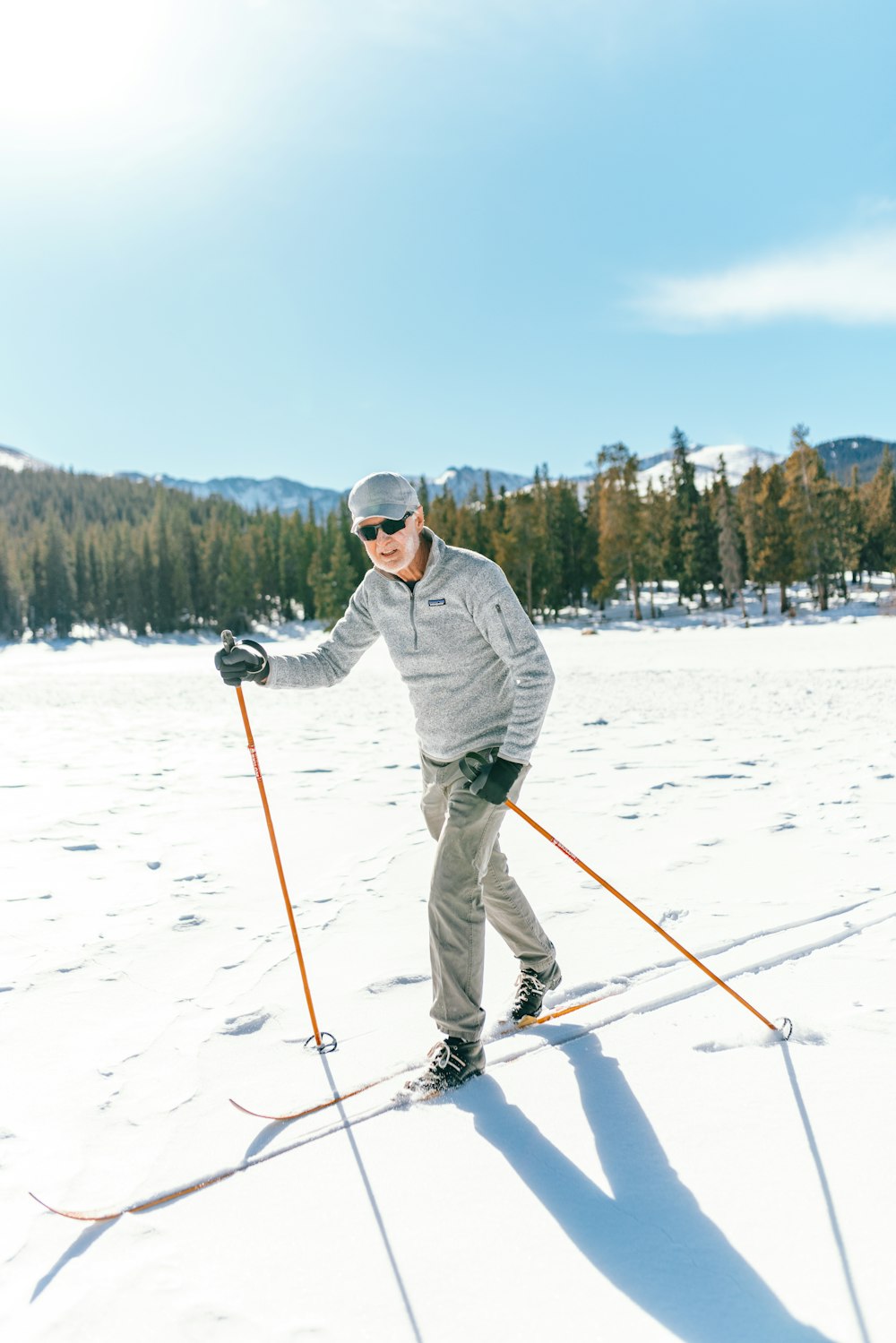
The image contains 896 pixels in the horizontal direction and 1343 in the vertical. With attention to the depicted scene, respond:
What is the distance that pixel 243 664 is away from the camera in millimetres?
3520

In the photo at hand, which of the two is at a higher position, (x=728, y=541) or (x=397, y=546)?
(x=728, y=541)

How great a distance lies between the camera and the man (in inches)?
119

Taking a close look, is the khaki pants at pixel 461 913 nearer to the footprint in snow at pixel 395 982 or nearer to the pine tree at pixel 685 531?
the footprint in snow at pixel 395 982

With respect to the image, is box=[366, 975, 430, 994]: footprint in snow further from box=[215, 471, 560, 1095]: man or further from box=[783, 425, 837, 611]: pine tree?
box=[783, 425, 837, 611]: pine tree

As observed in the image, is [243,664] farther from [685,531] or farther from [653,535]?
[685,531]

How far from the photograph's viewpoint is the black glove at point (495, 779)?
2.93 m

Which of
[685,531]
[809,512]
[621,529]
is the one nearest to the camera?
[809,512]

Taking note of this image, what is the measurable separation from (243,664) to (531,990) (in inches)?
76.1

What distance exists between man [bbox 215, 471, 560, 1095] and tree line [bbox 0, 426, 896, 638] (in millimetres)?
38265

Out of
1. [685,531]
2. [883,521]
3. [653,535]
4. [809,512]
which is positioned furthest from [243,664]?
[883,521]

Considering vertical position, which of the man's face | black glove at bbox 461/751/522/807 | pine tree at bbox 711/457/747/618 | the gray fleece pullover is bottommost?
black glove at bbox 461/751/522/807

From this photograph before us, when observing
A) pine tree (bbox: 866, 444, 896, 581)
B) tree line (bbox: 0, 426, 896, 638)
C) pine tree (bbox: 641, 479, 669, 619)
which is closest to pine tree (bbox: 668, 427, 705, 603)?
tree line (bbox: 0, 426, 896, 638)

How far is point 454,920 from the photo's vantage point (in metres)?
3.04

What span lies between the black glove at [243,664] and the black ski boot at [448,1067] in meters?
1.73
